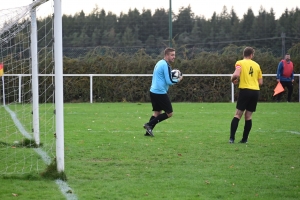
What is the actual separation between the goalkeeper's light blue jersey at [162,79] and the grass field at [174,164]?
3.17ft

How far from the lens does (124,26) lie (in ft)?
101

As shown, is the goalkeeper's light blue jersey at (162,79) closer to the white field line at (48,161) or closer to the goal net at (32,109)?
the goal net at (32,109)

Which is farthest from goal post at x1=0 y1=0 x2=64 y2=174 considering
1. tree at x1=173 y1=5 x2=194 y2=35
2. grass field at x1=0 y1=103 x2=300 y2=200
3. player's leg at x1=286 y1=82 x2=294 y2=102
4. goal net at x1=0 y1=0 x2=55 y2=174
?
tree at x1=173 y1=5 x2=194 y2=35

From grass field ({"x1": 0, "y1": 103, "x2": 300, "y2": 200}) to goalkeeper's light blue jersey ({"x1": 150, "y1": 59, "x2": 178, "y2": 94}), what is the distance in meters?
0.97

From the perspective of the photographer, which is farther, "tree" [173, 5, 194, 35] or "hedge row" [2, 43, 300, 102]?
"tree" [173, 5, 194, 35]

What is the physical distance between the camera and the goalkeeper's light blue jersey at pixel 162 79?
37.4 ft

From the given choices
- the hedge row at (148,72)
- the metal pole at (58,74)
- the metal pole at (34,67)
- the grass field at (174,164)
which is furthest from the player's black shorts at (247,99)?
the hedge row at (148,72)

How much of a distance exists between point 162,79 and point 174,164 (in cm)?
372

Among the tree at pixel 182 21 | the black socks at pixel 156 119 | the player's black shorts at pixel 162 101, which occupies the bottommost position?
the black socks at pixel 156 119

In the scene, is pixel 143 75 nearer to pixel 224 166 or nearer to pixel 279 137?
pixel 279 137

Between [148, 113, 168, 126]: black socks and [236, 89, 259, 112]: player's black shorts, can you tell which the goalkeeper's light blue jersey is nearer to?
[148, 113, 168, 126]: black socks

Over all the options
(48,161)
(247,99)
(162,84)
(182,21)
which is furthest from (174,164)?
(182,21)

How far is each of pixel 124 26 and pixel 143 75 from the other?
752cm

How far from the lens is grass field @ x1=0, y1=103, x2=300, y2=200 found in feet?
20.7
